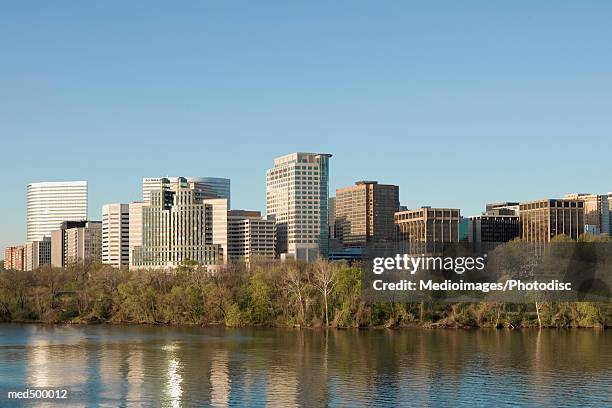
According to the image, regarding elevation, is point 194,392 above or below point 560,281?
below

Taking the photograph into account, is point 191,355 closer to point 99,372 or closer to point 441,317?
point 99,372

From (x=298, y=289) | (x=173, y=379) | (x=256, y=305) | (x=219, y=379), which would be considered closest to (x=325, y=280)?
(x=298, y=289)

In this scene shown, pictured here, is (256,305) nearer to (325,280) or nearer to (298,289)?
(298,289)

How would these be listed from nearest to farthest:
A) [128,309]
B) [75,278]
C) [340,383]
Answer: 1. [340,383]
2. [128,309]
3. [75,278]

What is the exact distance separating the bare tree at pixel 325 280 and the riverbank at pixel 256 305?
14cm

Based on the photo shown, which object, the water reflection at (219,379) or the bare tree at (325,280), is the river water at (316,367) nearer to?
the water reflection at (219,379)

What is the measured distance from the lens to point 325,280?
118m

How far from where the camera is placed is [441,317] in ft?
388

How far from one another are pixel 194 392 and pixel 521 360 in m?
32.7

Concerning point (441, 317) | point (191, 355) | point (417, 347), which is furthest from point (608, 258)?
point (191, 355)

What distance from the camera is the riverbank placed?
385 ft

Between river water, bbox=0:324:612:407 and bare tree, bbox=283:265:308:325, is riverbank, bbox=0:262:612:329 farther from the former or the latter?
river water, bbox=0:324:612:407

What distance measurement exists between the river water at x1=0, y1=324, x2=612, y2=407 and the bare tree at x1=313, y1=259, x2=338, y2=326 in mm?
6929

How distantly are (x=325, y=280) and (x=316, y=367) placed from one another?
39.4 meters
